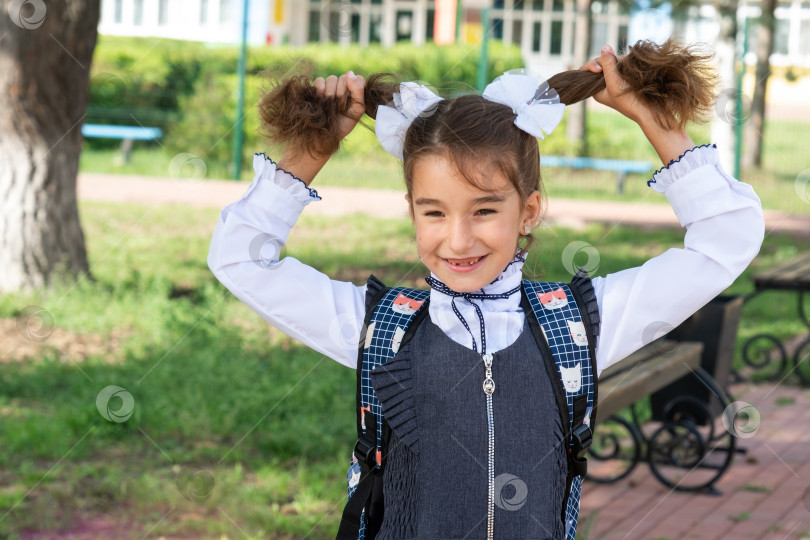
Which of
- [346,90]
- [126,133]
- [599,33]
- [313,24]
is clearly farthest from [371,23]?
[346,90]

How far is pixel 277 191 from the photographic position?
201 cm

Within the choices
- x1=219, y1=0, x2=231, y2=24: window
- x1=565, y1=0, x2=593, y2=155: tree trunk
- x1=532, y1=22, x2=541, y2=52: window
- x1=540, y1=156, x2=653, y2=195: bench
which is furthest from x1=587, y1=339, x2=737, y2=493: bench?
x1=219, y1=0, x2=231, y2=24: window

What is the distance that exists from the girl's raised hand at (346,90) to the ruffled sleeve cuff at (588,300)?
555mm

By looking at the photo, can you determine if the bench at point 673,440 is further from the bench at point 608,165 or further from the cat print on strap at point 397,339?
the bench at point 608,165

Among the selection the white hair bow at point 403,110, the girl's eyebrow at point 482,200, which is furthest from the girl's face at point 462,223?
the white hair bow at point 403,110

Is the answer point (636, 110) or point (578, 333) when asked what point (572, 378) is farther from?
point (636, 110)

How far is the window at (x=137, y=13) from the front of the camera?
2683cm

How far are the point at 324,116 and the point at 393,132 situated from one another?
140mm

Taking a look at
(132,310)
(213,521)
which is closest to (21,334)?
(132,310)

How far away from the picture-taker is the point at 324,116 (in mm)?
1962

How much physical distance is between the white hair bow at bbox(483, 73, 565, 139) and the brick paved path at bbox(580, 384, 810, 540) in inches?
85.0

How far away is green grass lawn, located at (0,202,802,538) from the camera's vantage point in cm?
359

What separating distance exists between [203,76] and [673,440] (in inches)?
470

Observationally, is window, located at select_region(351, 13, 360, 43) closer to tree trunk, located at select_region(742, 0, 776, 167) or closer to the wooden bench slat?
tree trunk, located at select_region(742, 0, 776, 167)
